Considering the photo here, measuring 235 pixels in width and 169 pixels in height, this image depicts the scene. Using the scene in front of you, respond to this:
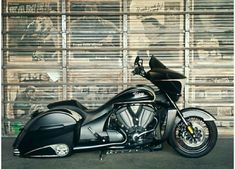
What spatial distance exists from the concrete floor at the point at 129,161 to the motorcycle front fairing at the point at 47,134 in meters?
0.13

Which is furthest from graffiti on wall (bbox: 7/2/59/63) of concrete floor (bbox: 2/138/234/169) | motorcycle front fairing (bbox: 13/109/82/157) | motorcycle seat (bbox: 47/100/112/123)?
concrete floor (bbox: 2/138/234/169)

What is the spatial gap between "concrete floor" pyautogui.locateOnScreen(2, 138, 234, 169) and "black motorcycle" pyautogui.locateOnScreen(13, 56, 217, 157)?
0.42ft

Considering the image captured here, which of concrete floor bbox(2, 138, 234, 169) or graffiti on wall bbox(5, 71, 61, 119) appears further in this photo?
graffiti on wall bbox(5, 71, 61, 119)

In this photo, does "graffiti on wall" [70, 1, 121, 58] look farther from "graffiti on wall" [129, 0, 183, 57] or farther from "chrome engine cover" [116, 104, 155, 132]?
"chrome engine cover" [116, 104, 155, 132]

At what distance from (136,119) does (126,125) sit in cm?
17

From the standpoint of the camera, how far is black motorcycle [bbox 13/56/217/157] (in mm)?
5258

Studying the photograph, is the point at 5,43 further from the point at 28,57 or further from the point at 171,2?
the point at 171,2

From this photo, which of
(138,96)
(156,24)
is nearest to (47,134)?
(138,96)

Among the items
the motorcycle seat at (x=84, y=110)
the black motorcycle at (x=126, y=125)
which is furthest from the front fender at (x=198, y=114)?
the motorcycle seat at (x=84, y=110)

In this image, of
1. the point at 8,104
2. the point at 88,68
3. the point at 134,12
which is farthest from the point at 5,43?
the point at 134,12

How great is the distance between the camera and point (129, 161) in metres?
5.20

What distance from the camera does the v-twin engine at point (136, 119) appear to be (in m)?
5.31

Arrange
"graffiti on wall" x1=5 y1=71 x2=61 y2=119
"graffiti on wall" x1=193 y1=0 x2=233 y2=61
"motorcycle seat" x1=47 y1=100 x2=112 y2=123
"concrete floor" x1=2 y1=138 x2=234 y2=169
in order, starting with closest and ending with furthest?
"concrete floor" x1=2 y1=138 x2=234 y2=169
"motorcycle seat" x1=47 y1=100 x2=112 y2=123
"graffiti on wall" x1=193 y1=0 x2=233 y2=61
"graffiti on wall" x1=5 y1=71 x2=61 y2=119

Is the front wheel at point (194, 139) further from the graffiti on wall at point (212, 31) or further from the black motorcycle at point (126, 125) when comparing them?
the graffiti on wall at point (212, 31)
